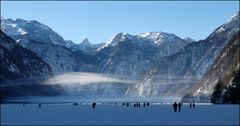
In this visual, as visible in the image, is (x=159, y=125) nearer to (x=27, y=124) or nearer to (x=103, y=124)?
(x=103, y=124)

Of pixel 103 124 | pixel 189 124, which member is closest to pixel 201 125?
pixel 189 124

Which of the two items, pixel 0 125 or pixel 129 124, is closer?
pixel 0 125

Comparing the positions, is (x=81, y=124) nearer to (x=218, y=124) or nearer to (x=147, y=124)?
(x=147, y=124)

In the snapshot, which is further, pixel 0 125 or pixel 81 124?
pixel 81 124

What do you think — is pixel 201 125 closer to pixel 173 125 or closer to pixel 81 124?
pixel 173 125

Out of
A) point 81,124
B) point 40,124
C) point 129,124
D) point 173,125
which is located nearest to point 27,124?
point 40,124

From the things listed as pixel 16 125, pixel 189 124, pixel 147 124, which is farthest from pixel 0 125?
pixel 189 124
